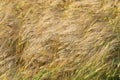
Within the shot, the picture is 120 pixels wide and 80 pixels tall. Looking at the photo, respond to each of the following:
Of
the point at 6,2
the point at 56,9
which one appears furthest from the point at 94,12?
the point at 6,2

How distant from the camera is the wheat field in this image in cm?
322

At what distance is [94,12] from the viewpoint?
3.43m

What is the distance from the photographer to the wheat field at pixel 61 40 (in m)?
3.22

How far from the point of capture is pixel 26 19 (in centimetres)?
374

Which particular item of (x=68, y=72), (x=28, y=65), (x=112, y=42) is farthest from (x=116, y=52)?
(x=28, y=65)

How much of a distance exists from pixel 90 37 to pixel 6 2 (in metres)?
1.01

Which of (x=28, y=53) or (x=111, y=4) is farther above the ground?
(x=111, y=4)

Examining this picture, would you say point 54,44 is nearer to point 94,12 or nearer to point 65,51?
point 65,51

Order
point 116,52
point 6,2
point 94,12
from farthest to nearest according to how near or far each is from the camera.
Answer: point 6,2
point 94,12
point 116,52

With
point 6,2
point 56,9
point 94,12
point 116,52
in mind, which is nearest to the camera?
point 116,52

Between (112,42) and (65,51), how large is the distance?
1.15 feet

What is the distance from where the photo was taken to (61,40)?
3.41 metres

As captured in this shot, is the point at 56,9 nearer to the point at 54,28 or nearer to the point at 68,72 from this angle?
the point at 54,28

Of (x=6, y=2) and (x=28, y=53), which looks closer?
(x=28, y=53)
